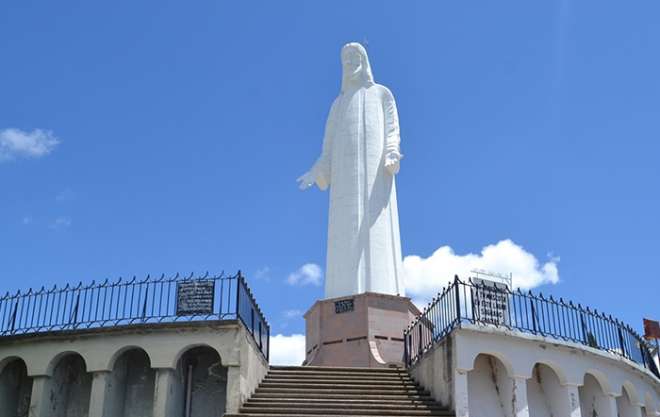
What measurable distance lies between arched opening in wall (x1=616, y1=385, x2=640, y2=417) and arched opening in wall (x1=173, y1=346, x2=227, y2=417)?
9.56 meters

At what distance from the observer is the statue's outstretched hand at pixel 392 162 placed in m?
25.6

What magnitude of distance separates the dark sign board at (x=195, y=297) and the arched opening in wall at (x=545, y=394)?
7177 mm

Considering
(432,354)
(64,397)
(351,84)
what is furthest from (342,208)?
(64,397)

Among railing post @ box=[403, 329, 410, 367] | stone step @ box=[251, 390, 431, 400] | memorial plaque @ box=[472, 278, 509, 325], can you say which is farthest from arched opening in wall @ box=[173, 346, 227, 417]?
railing post @ box=[403, 329, 410, 367]

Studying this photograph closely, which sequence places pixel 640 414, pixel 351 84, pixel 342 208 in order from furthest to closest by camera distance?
pixel 351 84, pixel 342 208, pixel 640 414

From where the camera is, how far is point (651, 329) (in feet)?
72.4

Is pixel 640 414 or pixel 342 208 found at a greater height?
pixel 342 208

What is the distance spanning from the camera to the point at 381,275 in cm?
2409

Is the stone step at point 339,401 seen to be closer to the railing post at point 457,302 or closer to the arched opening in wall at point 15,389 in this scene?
the railing post at point 457,302

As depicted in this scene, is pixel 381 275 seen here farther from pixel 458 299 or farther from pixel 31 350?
pixel 31 350

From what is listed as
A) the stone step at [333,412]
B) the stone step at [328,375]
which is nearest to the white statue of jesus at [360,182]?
the stone step at [328,375]

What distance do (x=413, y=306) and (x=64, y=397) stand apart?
10573mm

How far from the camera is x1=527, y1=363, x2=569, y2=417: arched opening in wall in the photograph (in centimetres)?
1669

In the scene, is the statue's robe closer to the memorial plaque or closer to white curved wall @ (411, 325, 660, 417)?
white curved wall @ (411, 325, 660, 417)
